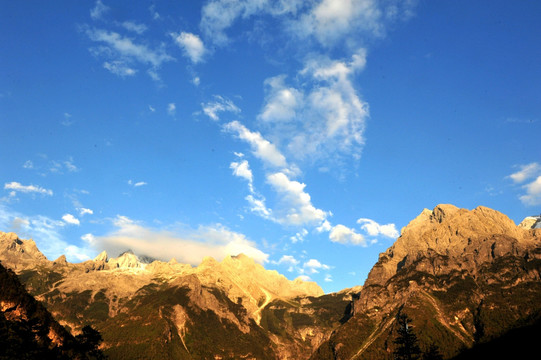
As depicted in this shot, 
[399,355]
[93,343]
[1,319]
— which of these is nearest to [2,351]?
[93,343]

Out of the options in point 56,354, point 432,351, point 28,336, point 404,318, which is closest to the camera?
point 432,351

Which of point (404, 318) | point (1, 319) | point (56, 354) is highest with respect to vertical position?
point (404, 318)

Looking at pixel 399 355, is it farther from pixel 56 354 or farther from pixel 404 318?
pixel 56 354

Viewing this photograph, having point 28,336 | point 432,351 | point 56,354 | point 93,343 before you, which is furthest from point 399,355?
point 56,354

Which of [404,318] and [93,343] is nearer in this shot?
[404,318]

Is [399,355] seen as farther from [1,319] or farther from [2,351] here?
[1,319]

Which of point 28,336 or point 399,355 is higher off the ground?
point 399,355

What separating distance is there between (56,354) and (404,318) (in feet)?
458

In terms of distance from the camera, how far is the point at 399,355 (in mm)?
89312

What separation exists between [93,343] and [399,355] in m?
109

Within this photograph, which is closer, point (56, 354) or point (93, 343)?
point (93, 343)

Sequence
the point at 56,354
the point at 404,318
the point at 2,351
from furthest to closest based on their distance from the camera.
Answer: the point at 56,354 → the point at 2,351 → the point at 404,318

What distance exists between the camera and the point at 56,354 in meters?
150

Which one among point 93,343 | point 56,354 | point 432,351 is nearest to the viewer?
point 432,351
